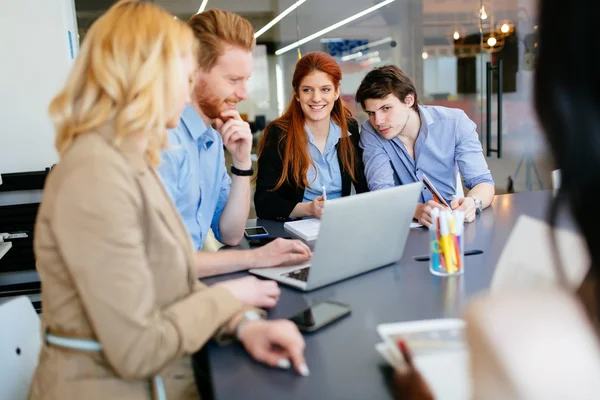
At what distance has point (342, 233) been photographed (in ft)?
4.52

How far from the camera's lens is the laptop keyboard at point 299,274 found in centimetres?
145

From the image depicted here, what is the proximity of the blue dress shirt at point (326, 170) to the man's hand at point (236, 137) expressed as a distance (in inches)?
25.9

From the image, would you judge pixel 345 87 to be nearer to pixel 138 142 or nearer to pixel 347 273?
pixel 347 273

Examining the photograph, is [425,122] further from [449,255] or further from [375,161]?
[449,255]

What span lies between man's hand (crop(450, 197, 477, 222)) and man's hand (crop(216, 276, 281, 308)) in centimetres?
99

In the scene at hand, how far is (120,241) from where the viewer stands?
93cm

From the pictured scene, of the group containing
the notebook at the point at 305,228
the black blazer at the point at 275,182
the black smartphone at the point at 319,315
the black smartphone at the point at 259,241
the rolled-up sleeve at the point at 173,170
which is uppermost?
the rolled-up sleeve at the point at 173,170

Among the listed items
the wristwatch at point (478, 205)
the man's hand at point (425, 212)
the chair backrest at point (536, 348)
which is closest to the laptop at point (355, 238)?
the man's hand at point (425, 212)

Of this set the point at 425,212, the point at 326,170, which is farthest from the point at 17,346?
the point at 326,170

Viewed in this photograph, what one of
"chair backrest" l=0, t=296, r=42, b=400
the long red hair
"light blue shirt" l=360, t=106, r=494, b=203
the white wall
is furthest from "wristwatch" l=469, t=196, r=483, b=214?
the white wall

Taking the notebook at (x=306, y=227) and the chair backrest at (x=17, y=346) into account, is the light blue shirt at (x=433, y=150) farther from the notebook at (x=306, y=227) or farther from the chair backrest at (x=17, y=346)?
the chair backrest at (x=17, y=346)

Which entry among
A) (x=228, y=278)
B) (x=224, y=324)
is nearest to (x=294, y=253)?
(x=228, y=278)

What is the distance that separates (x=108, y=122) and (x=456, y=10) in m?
4.25

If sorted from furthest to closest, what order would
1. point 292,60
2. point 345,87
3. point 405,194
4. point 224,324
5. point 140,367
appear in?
point 345,87, point 292,60, point 405,194, point 224,324, point 140,367
